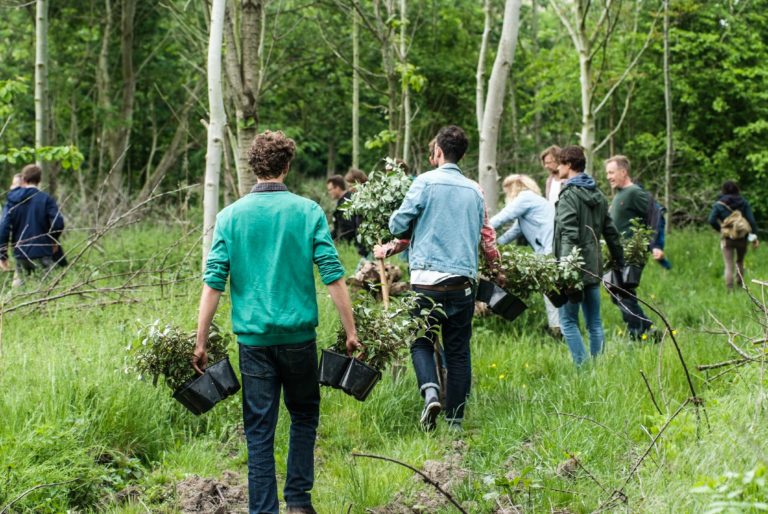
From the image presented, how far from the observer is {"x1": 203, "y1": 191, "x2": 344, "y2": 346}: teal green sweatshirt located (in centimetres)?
433

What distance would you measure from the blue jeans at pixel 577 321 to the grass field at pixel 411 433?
0.55 feet

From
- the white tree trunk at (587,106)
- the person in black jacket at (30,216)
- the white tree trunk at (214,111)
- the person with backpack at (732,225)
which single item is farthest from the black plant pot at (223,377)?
the person with backpack at (732,225)

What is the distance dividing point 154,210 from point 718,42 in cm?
1401

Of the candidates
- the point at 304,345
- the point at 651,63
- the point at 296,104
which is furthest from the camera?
the point at 296,104

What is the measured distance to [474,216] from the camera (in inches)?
226

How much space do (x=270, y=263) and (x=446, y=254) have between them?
65.1 inches

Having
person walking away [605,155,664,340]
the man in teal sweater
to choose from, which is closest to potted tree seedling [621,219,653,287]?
person walking away [605,155,664,340]

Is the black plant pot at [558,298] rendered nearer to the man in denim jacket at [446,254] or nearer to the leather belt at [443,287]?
the man in denim jacket at [446,254]

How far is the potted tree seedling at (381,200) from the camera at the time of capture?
20.0 feet

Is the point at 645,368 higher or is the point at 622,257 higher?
the point at 622,257

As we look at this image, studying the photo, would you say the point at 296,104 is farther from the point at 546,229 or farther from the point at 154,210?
the point at 546,229

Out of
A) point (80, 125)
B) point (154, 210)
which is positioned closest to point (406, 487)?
point (154, 210)

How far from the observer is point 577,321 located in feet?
24.0

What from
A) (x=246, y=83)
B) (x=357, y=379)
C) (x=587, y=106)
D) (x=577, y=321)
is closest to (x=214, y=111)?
(x=246, y=83)
